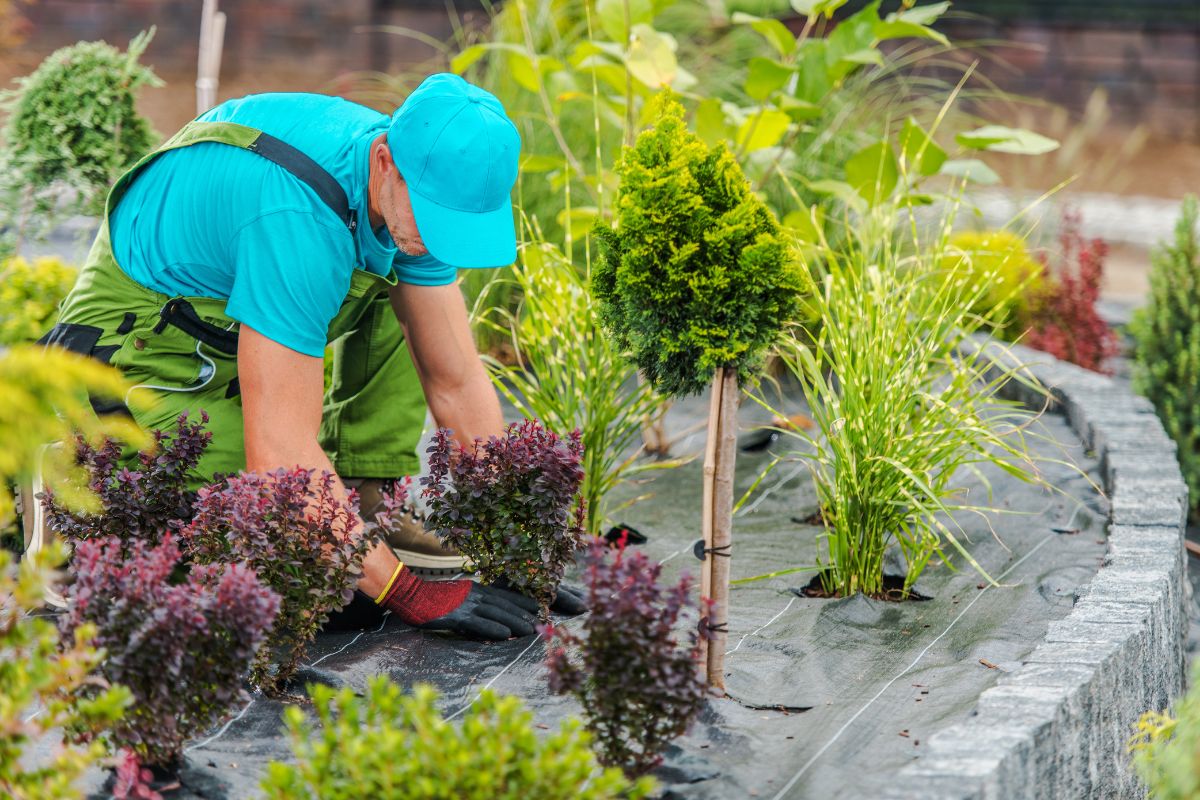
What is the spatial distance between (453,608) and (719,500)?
62 centimetres

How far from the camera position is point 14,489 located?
293 cm

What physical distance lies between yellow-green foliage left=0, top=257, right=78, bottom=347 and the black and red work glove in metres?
1.97

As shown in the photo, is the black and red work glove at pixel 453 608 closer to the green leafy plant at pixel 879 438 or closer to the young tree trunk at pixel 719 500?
the young tree trunk at pixel 719 500

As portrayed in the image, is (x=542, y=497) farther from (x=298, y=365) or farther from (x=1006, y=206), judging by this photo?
(x=1006, y=206)

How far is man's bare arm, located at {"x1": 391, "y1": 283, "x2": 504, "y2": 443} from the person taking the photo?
2.91 m

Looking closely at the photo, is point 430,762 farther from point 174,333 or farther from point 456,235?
point 174,333

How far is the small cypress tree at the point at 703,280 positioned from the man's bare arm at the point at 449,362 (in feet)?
2.06

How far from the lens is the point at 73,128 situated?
3.81 meters

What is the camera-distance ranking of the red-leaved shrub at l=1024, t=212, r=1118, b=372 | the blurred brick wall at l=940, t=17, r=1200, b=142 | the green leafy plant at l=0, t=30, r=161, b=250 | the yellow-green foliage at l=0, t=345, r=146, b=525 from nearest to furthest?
the yellow-green foliage at l=0, t=345, r=146, b=525
the green leafy plant at l=0, t=30, r=161, b=250
the red-leaved shrub at l=1024, t=212, r=1118, b=372
the blurred brick wall at l=940, t=17, r=1200, b=142

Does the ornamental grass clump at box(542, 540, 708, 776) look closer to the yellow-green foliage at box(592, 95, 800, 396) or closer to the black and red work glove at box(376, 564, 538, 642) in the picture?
the yellow-green foliage at box(592, 95, 800, 396)

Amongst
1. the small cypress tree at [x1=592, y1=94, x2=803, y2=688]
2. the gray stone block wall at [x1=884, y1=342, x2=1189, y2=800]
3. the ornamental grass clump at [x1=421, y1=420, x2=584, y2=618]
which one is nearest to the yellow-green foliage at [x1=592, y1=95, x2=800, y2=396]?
the small cypress tree at [x1=592, y1=94, x2=803, y2=688]

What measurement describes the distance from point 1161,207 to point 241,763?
9051 millimetres

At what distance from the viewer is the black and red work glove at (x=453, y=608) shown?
260 cm

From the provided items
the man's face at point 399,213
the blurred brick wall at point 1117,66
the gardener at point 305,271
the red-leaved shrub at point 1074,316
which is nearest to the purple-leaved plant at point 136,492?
the gardener at point 305,271
